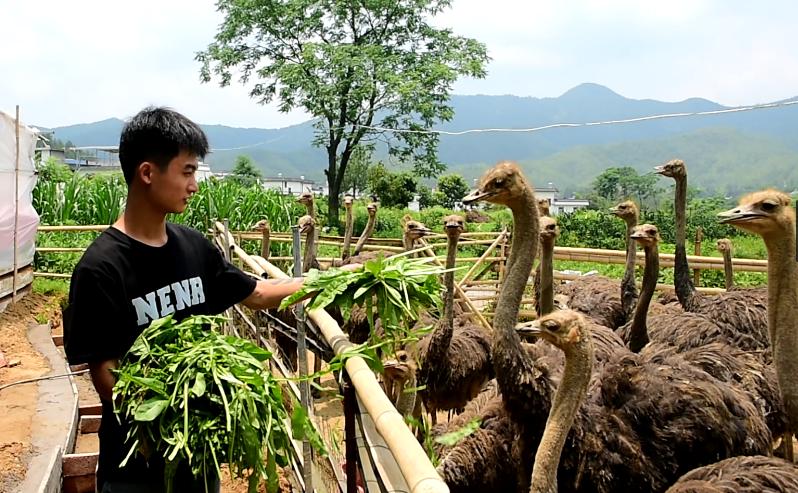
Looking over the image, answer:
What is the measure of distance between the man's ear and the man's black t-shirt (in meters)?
0.16

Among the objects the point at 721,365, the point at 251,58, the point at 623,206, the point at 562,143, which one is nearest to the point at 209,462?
the point at 721,365

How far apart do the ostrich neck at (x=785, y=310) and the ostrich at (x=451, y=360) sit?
6.02ft

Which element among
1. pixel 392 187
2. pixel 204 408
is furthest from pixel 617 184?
pixel 204 408

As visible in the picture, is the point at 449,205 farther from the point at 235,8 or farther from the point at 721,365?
the point at 721,365

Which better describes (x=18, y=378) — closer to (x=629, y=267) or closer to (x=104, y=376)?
(x=104, y=376)

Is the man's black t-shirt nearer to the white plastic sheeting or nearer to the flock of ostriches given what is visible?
the flock of ostriches

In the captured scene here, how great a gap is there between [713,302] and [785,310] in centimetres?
218

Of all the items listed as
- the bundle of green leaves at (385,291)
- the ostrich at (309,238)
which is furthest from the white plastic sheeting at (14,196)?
the bundle of green leaves at (385,291)

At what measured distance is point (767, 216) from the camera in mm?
3410

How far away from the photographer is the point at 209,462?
1.70 meters

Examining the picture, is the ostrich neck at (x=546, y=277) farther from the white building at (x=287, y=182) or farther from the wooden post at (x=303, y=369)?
the white building at (x=287, y=182)

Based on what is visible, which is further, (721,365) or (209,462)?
(721,365)

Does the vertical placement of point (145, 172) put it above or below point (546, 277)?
above

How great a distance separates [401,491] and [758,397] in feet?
10.3
